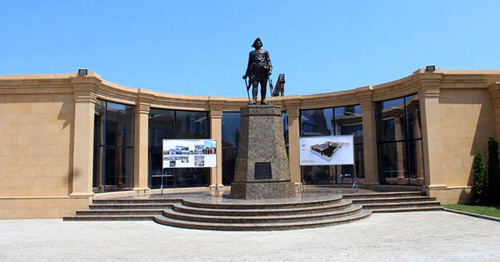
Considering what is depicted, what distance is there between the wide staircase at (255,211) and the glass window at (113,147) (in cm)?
234

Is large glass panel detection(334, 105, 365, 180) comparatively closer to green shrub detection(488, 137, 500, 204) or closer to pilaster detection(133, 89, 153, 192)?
green shrub detection(488, 137, 500, 204)

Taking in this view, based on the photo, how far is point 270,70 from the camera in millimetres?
14219

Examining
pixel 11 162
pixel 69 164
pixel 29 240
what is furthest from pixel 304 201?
pixel 11 162

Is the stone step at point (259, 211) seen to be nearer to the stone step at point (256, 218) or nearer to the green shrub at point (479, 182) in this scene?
the stone step at point (256, 218)

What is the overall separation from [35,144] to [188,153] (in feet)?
19.5

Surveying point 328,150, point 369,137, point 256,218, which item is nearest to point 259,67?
point 328,150

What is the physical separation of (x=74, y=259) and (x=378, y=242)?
636cm

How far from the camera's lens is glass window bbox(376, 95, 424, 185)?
17.0 m

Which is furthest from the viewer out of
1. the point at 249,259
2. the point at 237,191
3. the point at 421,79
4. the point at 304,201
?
the point at 421,79

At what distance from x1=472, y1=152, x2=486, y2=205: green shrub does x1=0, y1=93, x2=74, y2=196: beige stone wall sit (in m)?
15.4

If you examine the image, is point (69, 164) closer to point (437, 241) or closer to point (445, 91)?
point (437, 241)

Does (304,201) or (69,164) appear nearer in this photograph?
(304,201)

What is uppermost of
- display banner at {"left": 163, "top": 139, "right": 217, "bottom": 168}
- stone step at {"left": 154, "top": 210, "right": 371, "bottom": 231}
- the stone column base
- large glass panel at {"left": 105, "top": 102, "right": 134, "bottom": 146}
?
large glass panel at {"left": 105, "top": 102, "right": 134, "bottom": 146}

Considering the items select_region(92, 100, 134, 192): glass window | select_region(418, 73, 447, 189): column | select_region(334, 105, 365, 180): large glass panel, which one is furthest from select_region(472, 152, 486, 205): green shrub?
select_region(92, 100, 134, 192): glass window
